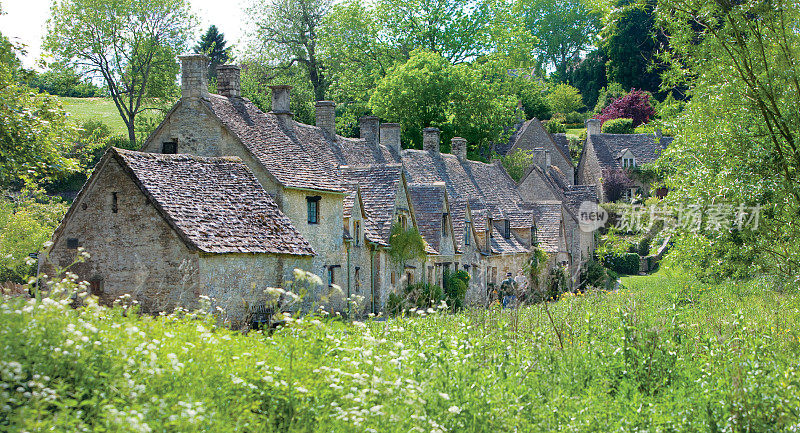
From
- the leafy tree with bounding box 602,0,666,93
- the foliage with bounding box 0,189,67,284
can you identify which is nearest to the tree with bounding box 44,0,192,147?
the foliage with bounding box 0,189,67,284

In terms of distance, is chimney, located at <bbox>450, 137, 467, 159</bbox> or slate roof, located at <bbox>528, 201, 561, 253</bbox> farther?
chimney, located at <bbox>450, 137, 467, 159</bbox>

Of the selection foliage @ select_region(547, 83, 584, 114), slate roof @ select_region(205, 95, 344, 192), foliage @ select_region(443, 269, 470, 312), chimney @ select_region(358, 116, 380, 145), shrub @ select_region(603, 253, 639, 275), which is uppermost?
foliage @ select_region(547, 83, 584, 114)

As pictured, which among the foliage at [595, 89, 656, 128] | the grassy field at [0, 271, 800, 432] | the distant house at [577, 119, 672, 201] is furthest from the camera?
the foliage at [595, 89, 656, 128]

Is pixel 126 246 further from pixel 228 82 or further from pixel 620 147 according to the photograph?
pixel 620 147

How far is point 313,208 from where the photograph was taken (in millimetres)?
30688

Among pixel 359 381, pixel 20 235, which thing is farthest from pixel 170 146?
pixel 359 381

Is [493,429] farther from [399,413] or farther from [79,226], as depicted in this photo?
[79,226]

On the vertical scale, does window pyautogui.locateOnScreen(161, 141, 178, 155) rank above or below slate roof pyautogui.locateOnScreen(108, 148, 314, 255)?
above

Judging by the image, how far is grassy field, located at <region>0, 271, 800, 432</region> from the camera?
9172 mm

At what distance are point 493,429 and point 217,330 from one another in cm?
495

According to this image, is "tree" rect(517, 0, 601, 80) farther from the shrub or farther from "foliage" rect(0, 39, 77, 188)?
"foliage" rect(0, 39, 77, 188)

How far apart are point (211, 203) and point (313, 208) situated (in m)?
6.63

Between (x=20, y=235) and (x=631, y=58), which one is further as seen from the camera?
(x=631, y=58)

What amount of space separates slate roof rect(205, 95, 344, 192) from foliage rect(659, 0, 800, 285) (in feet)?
41.8
